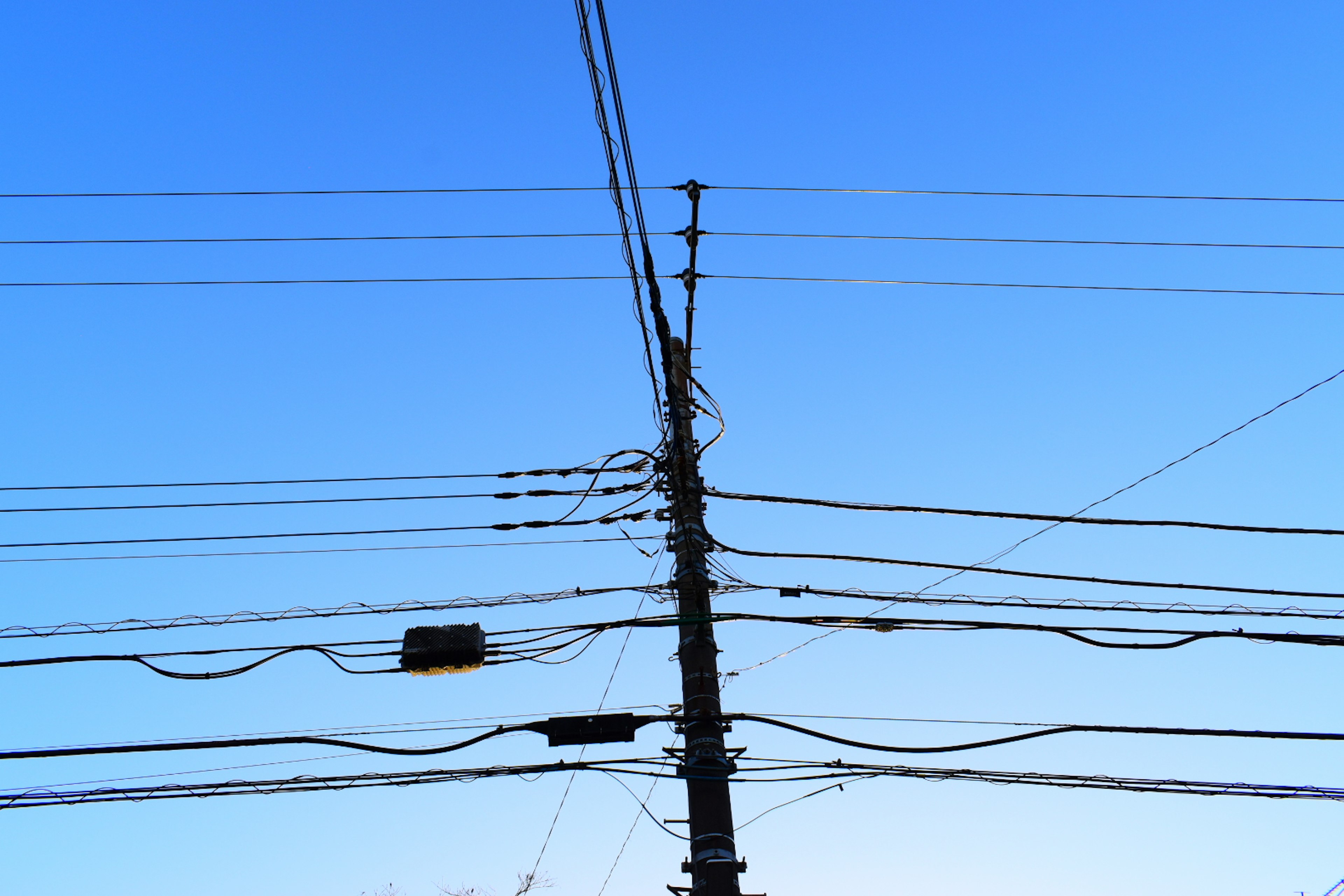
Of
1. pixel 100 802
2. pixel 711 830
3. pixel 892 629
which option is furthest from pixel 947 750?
pixel 100 802

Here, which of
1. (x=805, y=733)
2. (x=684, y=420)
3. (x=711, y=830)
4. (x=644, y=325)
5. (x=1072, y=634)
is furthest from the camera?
(x=684, y=420)

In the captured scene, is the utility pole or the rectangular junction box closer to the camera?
the utility pole

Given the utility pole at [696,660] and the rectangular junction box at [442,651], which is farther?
the rectangular junction box at [442,651]

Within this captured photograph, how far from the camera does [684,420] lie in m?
9.39

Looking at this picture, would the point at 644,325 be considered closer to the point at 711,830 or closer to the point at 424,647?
the point at 424,647

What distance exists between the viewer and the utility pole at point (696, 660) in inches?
259

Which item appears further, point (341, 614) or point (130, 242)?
point (130, 242)

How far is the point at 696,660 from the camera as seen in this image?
7.57 metres

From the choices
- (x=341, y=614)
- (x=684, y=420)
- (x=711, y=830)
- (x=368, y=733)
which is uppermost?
(x=684, y=420)

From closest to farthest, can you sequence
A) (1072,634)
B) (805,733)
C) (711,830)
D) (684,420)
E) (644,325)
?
(711,830)
(805,733)
(1072,634)
(644,325)
(684,420)

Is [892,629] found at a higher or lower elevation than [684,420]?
lower

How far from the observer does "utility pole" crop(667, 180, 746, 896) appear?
657cm

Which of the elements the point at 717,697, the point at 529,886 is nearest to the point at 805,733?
the point at 717,697

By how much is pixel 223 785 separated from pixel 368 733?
1.18 meters
